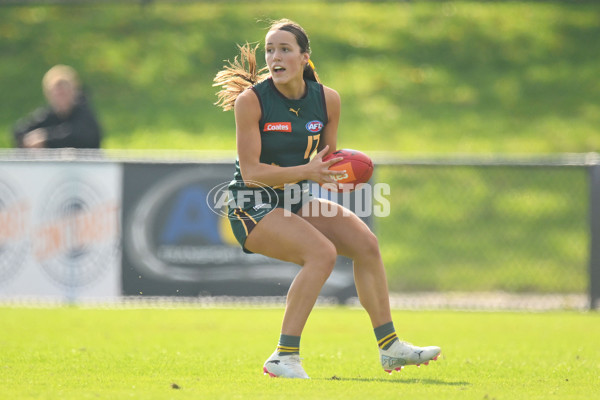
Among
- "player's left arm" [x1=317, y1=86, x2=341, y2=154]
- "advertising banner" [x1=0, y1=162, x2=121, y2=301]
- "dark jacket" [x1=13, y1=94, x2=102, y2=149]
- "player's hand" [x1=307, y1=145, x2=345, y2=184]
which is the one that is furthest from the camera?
"dark jacket" [x1=13, y1=94, x2=102, y2=149]

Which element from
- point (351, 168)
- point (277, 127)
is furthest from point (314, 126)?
point (351, 168)

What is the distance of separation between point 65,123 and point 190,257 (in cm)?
287

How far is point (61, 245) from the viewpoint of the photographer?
1095cm

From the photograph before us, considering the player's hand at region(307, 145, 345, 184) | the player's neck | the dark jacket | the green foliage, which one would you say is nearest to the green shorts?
the player's hand at region(307, 145, 345, 184)

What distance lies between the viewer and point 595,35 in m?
21.9

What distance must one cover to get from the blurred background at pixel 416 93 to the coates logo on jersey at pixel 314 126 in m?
6.88

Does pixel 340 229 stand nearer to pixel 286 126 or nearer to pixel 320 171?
pixel 320 171

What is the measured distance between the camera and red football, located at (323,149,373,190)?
19.7 feet

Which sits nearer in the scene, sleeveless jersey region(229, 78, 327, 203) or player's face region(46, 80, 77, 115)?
sleeveless jersey region(229, 78, 327, 203)

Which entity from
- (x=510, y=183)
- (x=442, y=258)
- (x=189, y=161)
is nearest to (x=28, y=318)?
(x=189, y=161)

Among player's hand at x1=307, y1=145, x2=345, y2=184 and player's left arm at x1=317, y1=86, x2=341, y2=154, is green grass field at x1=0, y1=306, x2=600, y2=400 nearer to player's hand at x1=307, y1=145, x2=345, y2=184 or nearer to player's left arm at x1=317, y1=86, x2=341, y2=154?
player's hand at x1=307, y1=145, x2=345, y2=184

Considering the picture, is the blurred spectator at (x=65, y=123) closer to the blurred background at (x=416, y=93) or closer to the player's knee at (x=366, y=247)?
the blurred background at (x=416, y=93)

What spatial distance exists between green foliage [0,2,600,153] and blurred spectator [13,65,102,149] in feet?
15.4

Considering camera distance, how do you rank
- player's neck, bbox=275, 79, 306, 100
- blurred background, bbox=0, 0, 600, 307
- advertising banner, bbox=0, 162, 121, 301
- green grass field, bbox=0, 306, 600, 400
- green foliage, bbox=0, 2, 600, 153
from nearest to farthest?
green grass field, bbox=0, 306, 600, 400 → player's neck, bbox=275, 79, 306, 100 → advertising banner, bbox=0, 162, 121, 301 → blurred background, bbox=0, 0, 600, 307 → green foliage, bbox=0, 2, 600, 153
